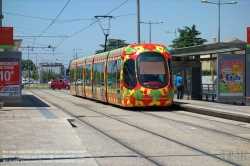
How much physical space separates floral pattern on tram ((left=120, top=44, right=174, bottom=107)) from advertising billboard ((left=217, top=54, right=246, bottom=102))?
272cm

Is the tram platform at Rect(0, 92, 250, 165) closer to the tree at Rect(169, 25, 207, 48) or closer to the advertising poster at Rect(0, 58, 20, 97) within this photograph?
the advertising poster at Rect(0, 58, 20, 97)

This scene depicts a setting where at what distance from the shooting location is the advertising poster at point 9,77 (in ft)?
74.6

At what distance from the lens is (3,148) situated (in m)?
10.5

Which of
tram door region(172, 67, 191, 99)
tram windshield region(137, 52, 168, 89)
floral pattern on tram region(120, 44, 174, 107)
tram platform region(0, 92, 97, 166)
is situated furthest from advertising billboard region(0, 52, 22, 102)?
tram door region(172, 67, 191, 99)

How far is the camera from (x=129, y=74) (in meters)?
22.7

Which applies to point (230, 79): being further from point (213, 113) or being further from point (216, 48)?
point (213, 113)

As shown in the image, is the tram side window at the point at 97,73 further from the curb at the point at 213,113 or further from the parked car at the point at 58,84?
the parked car at the point at 58,84

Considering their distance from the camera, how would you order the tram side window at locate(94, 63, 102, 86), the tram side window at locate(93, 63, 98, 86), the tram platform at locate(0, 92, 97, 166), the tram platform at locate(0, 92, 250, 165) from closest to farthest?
1. the tram platform at locate(0, 92, 97, 166)
2. the tram platform at locate(0, 92, 250, 165)
3. the tram side window at locate(94, 63, 102, 86)
4. the tram side window at locate(93, 63, 98, 86)

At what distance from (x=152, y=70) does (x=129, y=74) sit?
1.13 metres

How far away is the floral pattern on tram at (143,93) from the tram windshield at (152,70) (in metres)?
0.20

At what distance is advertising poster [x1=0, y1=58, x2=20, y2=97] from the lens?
2273cm

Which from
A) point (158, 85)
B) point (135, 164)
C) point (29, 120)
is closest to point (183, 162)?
point (135, 164)

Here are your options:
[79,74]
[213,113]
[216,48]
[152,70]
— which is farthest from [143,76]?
[79,74]

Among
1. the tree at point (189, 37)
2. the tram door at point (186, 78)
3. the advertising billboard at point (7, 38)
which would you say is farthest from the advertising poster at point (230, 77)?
the tree at point (189, 37)
